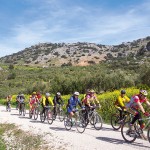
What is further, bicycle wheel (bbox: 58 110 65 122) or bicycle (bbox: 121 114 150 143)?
bicycle wheel (bbox: 58 110 65 122)

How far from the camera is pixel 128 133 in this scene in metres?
13.0

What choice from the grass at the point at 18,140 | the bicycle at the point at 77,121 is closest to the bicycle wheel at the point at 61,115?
the grass at the point at 18,140

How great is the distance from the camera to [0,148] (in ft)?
48.6

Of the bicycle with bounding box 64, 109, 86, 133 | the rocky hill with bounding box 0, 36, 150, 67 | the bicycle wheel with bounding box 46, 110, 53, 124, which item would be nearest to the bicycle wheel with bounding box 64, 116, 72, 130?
the bicycle with bounding box 64, 109, 86, 133

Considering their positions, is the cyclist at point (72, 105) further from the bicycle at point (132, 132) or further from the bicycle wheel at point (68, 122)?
the bicycle at point (132, 132)

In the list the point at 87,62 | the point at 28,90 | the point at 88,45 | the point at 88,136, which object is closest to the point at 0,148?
the point at 88,136

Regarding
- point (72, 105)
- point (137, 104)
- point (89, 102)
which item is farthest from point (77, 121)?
point (137, 104)

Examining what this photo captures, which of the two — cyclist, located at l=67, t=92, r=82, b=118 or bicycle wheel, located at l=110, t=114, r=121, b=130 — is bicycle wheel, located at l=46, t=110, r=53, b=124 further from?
bicycle wheel, located at l=110, t=114, r=121, b=130

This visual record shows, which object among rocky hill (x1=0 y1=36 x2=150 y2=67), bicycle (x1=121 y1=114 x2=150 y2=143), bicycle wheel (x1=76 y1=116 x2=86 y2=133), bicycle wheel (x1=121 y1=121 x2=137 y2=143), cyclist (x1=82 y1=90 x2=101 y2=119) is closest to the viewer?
bicycle (x1=121 y1=114 x2=150 y2=143)

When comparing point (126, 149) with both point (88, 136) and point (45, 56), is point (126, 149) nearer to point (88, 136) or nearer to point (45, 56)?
point (88, 136)

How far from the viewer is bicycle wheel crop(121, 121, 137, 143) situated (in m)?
12.8

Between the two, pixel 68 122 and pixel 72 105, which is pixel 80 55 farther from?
pixel 72 105

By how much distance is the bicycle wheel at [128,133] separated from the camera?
12.8 metres

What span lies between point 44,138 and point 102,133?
9.58 feet
